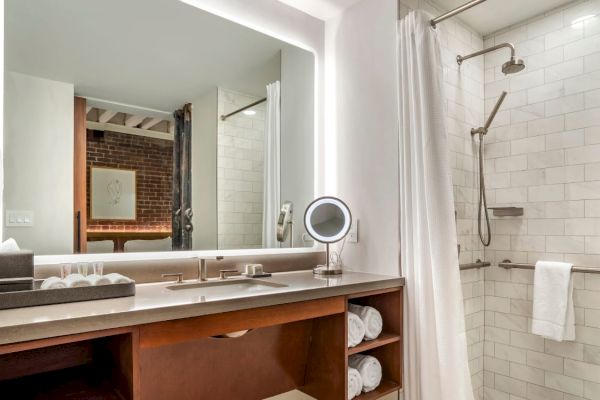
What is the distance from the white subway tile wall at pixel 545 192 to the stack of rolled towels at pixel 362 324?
1168mm

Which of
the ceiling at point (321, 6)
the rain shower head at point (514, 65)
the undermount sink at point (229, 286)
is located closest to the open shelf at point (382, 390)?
the undermount sink at point (229, 286)

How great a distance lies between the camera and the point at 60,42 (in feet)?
5.57

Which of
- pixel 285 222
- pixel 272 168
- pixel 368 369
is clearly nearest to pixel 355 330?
pixel 368 369

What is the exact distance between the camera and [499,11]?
8.48ft

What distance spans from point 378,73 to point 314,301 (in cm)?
137

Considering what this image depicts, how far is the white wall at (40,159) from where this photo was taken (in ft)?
5.16

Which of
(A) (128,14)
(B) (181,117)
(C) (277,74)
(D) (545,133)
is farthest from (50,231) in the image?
(D) (545,133)

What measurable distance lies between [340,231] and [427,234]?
48 cm

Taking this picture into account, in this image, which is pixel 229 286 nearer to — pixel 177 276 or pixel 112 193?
pixel 177 276

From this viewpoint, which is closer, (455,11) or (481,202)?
(455,11)

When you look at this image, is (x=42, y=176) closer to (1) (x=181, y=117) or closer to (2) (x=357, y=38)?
(1) (x=181, y=117)

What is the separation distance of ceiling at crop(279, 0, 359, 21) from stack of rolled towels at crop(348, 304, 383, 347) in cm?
184

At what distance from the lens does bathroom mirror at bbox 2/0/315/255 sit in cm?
162

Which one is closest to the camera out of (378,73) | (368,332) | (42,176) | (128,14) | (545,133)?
(42,176)
